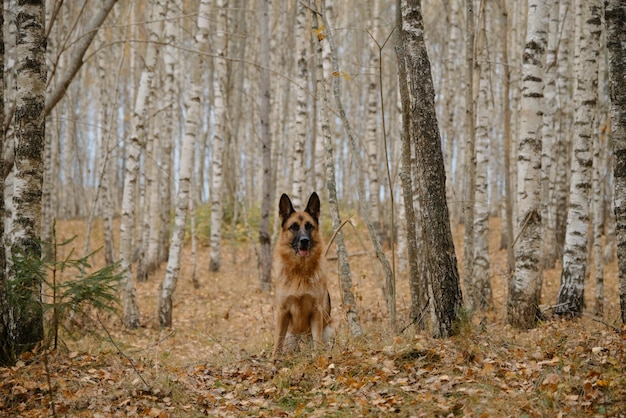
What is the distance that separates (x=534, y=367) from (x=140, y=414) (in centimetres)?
354

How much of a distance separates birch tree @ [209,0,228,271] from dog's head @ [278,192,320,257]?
22.8ft

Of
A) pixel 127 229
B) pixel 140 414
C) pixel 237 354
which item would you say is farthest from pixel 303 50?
pixel 140 414

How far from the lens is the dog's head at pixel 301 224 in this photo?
7.04 metres

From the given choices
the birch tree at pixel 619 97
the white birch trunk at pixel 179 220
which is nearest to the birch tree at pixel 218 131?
the white birch trunk at pixel 179 220

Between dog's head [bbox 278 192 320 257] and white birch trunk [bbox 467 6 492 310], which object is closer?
dog's head [bbox 278 192 320 257]

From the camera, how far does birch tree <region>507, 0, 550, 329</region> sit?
7.68m

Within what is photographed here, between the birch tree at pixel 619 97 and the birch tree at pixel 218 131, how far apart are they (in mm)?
9311

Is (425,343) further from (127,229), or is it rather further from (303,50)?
(303,50)

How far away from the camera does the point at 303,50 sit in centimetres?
1365

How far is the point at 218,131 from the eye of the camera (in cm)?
1499

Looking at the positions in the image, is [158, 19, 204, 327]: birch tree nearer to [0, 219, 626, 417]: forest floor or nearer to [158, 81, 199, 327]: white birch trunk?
[158, 81, 199, 327]: white birch trunk

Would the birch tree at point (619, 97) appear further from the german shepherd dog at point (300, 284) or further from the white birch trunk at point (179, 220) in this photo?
the white birch trunk at point (179, 220)

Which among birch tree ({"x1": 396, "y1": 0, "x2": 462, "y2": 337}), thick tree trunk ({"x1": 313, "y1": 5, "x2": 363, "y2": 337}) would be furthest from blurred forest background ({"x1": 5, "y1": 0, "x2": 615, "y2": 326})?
birch tree ({"x1": 396, "y1": 0, "x2": 462, "y2": 337})

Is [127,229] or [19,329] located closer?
[19,329]
